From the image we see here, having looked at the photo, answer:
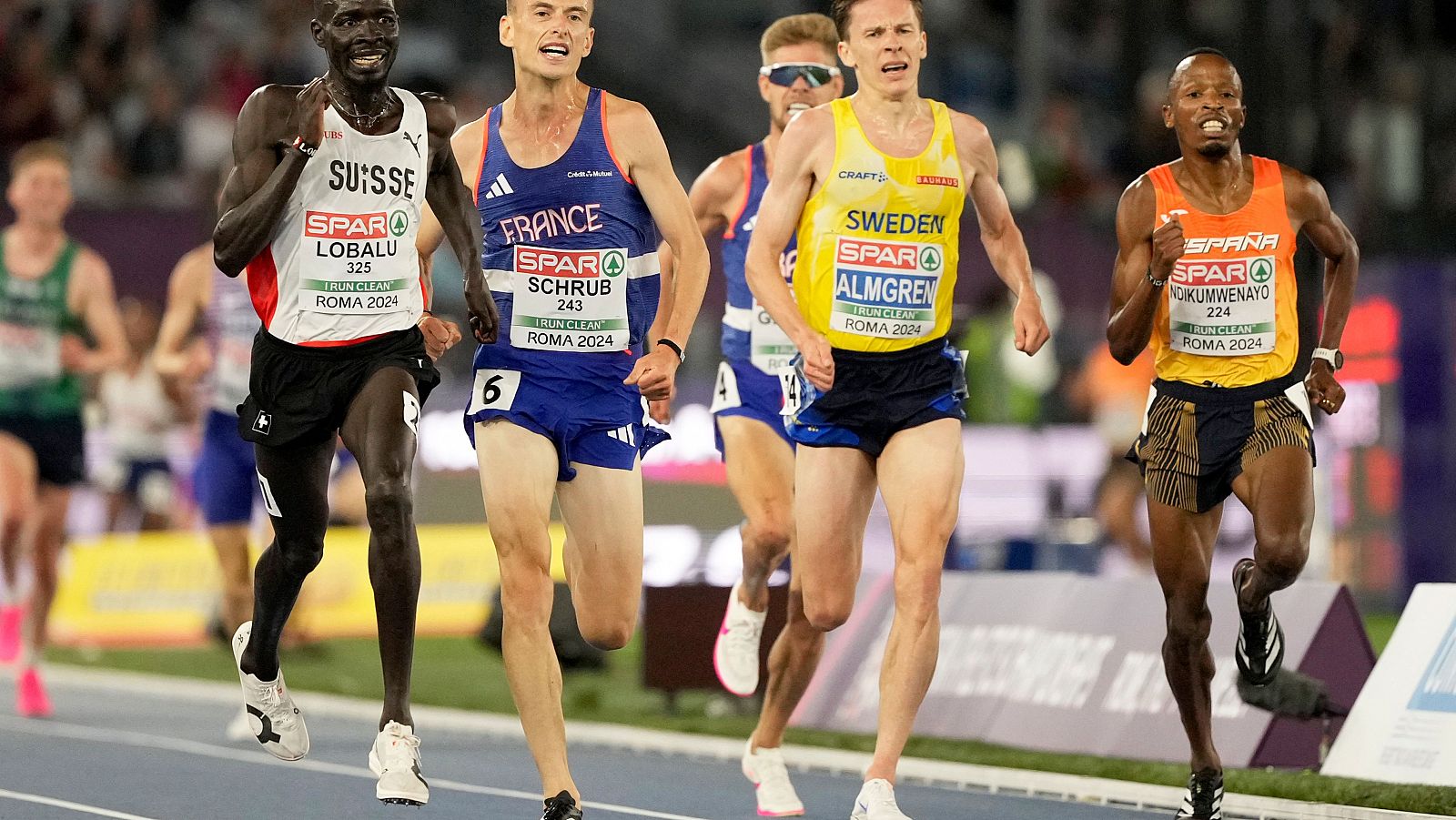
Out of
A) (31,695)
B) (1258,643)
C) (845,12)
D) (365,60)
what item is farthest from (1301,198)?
(31,695)

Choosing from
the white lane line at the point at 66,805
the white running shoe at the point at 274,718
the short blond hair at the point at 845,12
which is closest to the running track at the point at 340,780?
the white lane line at the point at 66,805

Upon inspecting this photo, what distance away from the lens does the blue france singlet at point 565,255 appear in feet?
25.7

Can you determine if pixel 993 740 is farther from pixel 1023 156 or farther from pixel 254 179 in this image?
pixel 1023 156

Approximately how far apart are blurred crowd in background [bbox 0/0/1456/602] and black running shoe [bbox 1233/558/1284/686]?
8179 mm

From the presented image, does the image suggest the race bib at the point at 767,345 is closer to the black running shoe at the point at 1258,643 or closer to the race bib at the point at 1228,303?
the race bib at the point at 1228,303

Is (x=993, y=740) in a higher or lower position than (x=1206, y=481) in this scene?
lower

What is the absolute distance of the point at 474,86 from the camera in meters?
22.9

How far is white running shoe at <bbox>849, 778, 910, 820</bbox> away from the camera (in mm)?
7527

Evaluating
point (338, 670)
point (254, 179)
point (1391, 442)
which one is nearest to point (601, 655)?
point (338, 670)

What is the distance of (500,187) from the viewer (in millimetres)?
7891

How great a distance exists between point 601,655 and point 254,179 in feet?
27.1

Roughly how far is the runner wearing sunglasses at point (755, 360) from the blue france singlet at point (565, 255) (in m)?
2.02

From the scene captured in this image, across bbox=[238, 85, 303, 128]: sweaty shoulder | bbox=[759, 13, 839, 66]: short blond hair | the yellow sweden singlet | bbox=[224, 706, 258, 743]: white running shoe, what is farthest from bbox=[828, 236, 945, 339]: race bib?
bbox=[224, 706, 258, 743]: white running shoe

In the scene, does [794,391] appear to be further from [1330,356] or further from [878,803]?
[1330,356]
